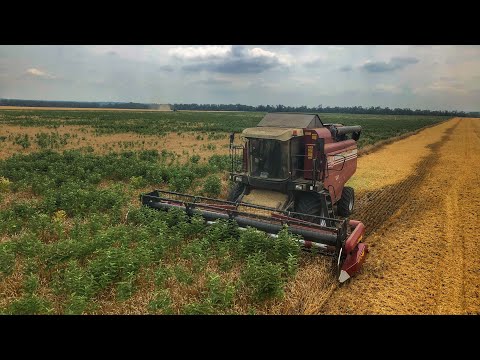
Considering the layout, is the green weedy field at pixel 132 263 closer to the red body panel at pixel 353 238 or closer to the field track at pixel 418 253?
the red body panel at pixel 353 238

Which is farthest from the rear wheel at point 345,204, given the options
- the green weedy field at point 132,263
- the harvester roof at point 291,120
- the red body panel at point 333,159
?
the green weedy field at point 132,263

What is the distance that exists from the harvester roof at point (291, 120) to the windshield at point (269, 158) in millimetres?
801

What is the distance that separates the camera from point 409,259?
25.4 feet

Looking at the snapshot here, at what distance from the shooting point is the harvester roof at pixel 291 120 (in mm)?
9062

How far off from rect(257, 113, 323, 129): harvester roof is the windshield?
0.80 metres

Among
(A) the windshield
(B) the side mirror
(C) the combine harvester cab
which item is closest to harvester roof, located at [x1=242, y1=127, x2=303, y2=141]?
(C) the combine harvester cab

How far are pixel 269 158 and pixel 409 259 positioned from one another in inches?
157

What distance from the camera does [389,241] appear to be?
8.82 m

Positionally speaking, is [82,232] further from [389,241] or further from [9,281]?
[389,241]

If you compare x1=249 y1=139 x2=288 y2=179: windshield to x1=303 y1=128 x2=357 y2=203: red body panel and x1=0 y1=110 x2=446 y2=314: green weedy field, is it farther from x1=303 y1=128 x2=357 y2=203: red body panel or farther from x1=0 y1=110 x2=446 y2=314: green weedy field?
x1=0 y1=110 x2=446 y2=314: green weedy field

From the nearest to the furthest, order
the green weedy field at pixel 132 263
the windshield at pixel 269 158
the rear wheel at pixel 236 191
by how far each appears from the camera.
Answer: the green weedy field at pixel 132 263
the windshield at pixel 269 158
the rear wheel at pixel 236 191

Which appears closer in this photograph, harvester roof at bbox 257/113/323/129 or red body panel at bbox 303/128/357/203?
red body panel at bbox 303/128/357/203

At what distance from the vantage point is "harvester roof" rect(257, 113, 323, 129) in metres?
9.06

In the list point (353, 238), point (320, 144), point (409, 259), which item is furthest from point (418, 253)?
point (320, 144)
